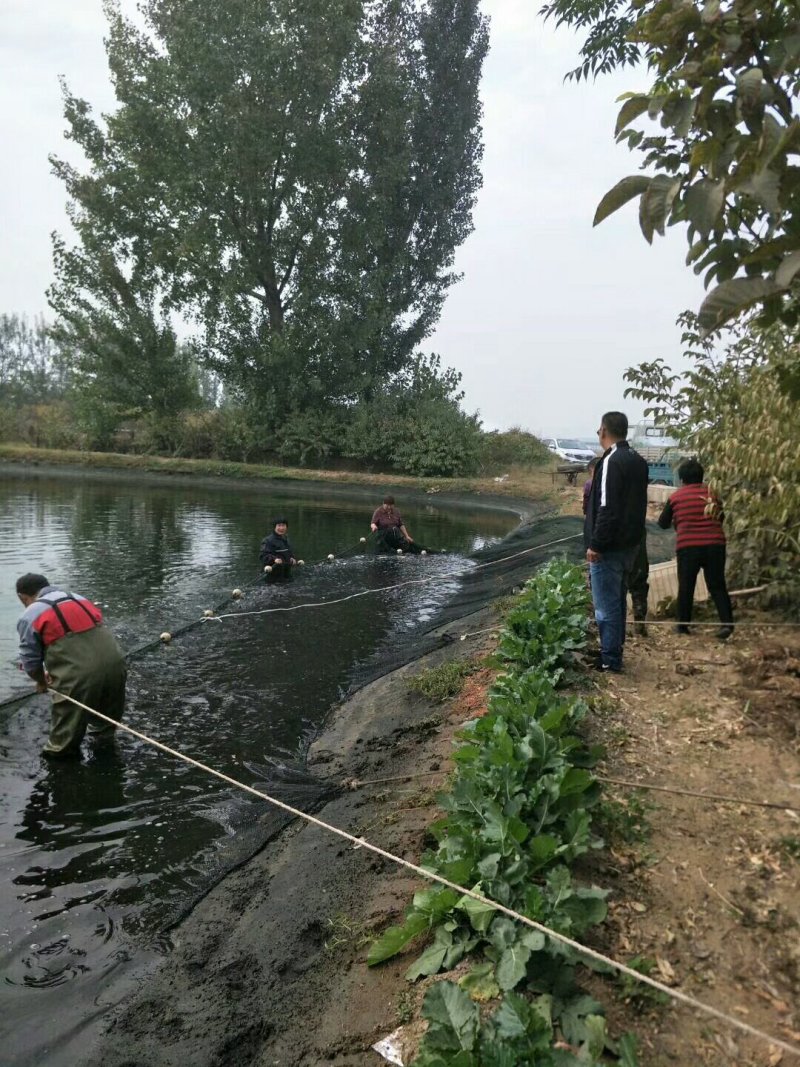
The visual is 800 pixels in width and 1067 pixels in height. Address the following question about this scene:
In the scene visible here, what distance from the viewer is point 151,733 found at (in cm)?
710

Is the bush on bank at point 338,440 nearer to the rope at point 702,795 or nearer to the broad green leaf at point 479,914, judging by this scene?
the rope at point 702,795

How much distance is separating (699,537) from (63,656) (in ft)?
18.9

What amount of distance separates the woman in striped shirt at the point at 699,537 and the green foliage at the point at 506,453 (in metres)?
30.9

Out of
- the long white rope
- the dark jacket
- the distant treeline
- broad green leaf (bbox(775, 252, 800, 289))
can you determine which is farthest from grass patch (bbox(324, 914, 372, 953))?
the distant treeline

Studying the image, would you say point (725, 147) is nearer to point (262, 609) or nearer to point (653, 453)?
point (262, 609)

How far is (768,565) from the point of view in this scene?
25.5 ft

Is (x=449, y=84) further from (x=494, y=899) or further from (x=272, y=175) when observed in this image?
(x=494, y=899)

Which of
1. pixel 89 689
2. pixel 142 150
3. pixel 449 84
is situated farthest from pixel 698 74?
pixel 449 84

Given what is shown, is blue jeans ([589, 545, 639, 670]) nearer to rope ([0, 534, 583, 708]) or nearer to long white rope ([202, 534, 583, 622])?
rope ([0, 534, 583, 708])

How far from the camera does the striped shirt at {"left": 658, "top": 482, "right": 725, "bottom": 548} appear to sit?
7094 mm

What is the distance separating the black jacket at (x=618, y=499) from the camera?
5.97 m

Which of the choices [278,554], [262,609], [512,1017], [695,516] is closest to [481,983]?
[512,1017]

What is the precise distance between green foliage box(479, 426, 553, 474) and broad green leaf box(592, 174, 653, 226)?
118 ft

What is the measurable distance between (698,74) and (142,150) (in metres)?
40.3
